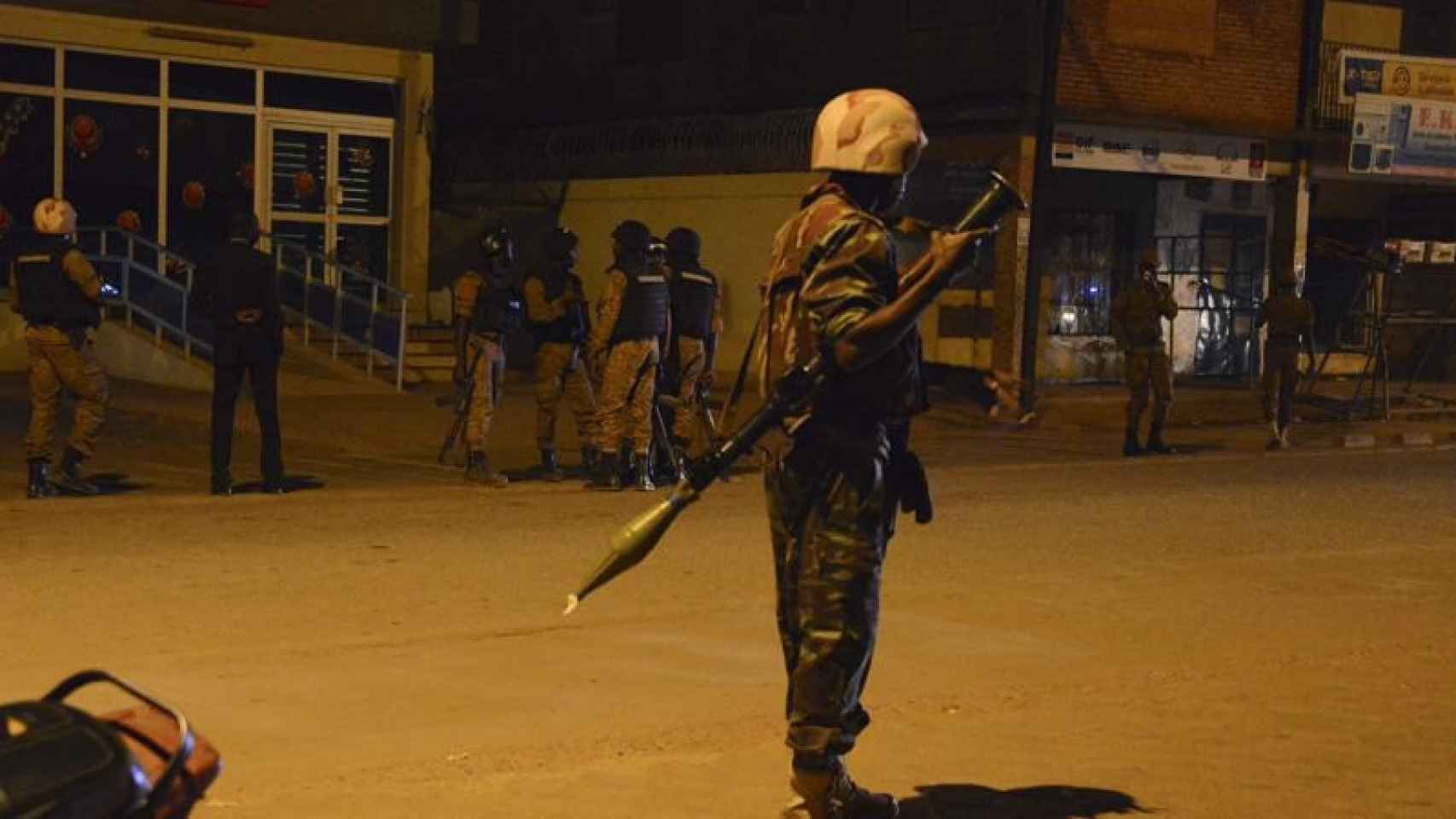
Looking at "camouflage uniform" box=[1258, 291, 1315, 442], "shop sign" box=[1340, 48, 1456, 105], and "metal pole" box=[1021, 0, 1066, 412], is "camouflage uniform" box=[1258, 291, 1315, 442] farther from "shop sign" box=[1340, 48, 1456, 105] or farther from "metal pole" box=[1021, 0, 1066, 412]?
"shop sign" box=[1340, 48, 1456, 105]

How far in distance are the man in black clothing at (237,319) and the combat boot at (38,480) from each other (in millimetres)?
1106

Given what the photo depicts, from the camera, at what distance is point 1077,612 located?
10.4m

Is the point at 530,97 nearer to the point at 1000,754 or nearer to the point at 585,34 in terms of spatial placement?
the point at 585,34

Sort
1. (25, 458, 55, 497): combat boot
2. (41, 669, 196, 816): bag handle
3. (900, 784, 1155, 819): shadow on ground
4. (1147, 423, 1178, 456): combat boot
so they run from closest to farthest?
(41, 669, 196, 816): bag handle → (900, 784, 1155, 819): shadow on ground → (25, 458, 55, 497): combat boot → (1147, 423, 1178, 456): combat boot

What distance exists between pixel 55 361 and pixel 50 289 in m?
0.48

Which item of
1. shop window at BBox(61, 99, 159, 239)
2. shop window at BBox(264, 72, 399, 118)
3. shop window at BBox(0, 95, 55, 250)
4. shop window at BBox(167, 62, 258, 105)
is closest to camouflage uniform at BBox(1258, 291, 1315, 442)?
shop window at BBox(264, 72, 399, 118)

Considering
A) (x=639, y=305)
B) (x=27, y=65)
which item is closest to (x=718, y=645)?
(x=639, y=305)

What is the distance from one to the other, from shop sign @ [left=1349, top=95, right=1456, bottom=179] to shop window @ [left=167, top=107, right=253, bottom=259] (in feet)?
44.4

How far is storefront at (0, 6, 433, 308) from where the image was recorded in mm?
24094

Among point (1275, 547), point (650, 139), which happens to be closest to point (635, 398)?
point (1275, 547)

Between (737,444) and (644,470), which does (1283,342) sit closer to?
(644,470)

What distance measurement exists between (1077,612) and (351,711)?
4050 millimetres

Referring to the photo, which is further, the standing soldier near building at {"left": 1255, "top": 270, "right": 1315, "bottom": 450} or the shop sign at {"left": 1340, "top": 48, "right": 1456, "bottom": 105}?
the shop sign at {"left": 1340, "top": 48, "right": 1456, "bottom": 105}

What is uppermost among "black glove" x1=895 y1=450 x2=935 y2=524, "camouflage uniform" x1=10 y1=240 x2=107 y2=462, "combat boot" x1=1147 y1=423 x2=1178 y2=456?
"black glove" x1=895 y1=450 x2=935 y2=524
